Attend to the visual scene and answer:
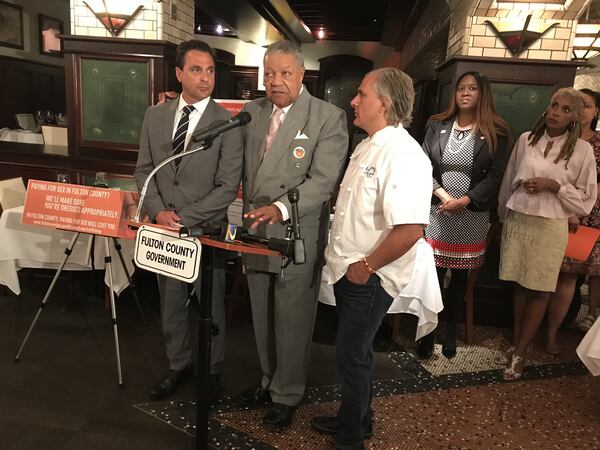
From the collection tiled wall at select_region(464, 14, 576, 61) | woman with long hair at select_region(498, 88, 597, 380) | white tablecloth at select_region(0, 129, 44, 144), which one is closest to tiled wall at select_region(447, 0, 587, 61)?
tiled wall at select_region(464, 14, 576, 61)

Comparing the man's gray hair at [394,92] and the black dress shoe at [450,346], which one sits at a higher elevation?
the man's gray hair at [394,92]

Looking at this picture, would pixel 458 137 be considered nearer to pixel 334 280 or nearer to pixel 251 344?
pixel 334 280

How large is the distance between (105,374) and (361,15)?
694 cm

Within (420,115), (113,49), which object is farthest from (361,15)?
(113,49)

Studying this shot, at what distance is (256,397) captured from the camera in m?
2.27

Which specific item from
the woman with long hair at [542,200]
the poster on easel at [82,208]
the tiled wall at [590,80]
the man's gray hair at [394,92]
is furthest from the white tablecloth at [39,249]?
the tiled wall at [590,80]

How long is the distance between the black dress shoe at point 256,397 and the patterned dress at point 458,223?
127 centimetres

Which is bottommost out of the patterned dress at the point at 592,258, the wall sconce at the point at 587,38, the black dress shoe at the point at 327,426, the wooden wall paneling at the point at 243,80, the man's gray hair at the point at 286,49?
the black dress shoe at the point at 327,426

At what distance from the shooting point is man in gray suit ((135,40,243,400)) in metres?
2.05

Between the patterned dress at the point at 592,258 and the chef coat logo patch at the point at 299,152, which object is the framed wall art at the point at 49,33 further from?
the patterned dress at the point at 592,258

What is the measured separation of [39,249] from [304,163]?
2.13 meters

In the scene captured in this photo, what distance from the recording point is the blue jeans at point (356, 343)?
166cm

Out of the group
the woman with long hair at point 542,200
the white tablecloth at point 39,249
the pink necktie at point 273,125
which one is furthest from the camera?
the white tablecloth at point 39,249

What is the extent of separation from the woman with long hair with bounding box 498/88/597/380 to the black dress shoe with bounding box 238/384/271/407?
4.65 ft
